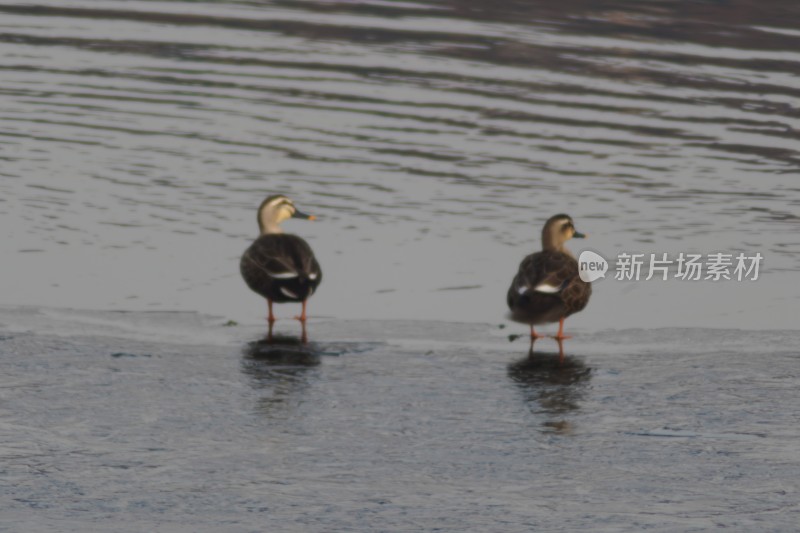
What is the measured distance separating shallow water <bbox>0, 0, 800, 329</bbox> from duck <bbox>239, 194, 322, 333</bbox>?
0.27 m

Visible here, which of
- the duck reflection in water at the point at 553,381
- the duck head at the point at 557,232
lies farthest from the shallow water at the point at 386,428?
the duck head at the point at 557,232

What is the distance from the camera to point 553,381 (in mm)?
9383

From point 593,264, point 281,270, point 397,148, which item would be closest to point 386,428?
point 281,270

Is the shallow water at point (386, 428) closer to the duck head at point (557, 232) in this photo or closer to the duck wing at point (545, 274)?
the duck wing at point (545, 274)

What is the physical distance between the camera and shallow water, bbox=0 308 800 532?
277 inches

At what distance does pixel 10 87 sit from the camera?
21109mm

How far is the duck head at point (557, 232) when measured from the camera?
10914mm

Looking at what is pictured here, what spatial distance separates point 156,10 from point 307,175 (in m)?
12.9

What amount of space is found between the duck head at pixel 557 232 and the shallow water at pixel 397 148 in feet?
1.74

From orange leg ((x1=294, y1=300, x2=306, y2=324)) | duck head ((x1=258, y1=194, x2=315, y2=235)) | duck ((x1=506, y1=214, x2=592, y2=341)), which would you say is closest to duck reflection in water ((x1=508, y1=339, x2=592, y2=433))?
duck ((x1=506, y1=214, x2=592, y2=341))

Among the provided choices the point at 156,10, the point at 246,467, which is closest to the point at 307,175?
the point at 246,467

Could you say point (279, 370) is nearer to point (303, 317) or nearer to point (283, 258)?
point (303, 317)

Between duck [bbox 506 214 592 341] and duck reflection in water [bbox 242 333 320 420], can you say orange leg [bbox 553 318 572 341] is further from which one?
duck reflection in water [bbox 242 333 320 420]

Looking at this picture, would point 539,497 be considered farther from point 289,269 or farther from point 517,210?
point 517,210
